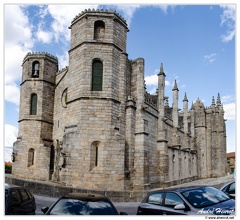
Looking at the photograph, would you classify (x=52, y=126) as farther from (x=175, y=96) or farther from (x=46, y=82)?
(x=175, y=96)

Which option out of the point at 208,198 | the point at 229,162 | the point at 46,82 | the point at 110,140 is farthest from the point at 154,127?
the point at 229,162

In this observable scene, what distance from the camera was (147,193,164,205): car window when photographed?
7.28 meters

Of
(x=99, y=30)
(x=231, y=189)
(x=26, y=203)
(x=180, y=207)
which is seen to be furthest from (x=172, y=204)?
(x=99, y=30)

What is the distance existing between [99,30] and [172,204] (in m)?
12.6

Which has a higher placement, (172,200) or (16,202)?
(172,200)

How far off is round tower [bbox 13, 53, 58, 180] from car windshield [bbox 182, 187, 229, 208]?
16.0 m

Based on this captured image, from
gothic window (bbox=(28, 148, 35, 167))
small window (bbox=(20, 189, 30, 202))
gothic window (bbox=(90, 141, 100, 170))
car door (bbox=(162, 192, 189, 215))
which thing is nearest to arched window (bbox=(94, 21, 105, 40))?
gothic window (bbox=(90, 141, 100, 170))

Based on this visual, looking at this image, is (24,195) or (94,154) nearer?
(24,195)

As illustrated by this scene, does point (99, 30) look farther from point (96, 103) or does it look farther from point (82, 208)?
point (82, 208)

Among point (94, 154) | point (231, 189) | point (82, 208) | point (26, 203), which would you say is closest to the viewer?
point (82, 208)

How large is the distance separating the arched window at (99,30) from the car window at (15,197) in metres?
11.3

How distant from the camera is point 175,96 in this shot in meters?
26.6

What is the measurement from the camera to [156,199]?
7.42 metres

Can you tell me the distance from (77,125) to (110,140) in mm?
2081
